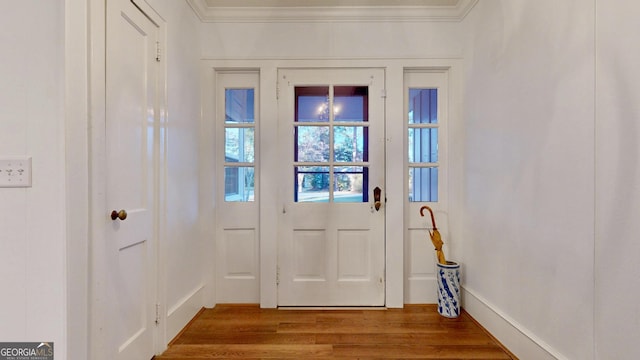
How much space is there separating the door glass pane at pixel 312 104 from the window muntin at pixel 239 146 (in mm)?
434

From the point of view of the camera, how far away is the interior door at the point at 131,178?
1467 mm

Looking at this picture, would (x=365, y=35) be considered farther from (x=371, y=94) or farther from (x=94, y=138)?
(x=94, y=138)

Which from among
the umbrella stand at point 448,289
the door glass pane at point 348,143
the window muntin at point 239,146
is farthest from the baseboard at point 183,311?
the umbrella stand at point 448,289

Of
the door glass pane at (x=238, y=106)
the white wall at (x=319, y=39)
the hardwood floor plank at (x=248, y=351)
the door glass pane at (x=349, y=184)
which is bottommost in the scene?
the hardwood floor plank at (x=248, y=351)

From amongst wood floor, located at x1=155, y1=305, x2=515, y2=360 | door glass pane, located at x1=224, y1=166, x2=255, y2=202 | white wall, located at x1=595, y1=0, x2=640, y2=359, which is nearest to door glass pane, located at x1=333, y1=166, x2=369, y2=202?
door glass pane, located at x1=224, y1=166, x2=255, y2=202

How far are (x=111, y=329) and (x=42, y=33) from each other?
1.38 metres

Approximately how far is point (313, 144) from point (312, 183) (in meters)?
0.35

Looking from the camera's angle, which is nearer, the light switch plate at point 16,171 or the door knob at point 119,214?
the light switch plate at point 16,171

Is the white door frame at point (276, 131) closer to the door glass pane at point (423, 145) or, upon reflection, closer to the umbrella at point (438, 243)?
the door glass pane at point (423, 145)

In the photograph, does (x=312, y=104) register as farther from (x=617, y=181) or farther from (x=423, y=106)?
(x=617, y=181)

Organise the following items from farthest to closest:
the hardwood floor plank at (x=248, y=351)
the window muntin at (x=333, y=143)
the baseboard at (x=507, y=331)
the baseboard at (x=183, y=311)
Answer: the window muntin at (x=333, y=143) < the baseboard at (x=183, y=311) < the hardwood floor plank at (x=248, y=351) < the baseboard at (x=507, y=331)

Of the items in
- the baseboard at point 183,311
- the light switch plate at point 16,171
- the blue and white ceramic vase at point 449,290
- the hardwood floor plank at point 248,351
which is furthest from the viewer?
the blue and white ceramic vase at point 449,290

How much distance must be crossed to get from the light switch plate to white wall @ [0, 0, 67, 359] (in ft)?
0.07

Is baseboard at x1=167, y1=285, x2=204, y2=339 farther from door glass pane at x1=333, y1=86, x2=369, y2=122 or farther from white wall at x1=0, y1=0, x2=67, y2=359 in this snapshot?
door glass pane at x1=333, y1=86, x2=369, y2=122
